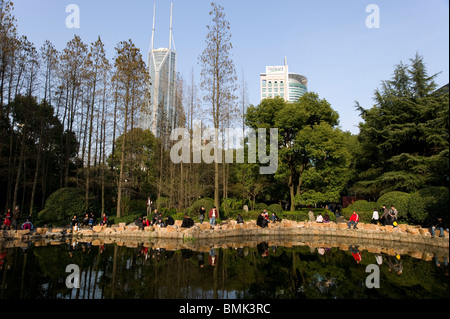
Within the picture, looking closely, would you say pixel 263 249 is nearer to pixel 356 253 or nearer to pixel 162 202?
pixel 356 253

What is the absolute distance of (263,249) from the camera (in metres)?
12.1

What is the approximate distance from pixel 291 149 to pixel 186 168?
8741mm

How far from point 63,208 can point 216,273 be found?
13.6m

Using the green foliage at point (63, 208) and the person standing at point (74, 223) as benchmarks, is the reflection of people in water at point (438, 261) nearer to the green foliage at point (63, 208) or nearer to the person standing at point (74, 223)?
the person standing at point (74, 223)

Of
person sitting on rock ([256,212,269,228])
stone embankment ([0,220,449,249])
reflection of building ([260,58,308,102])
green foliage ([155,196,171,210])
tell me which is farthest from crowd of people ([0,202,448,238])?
reflection of building ([260,58,308,102])

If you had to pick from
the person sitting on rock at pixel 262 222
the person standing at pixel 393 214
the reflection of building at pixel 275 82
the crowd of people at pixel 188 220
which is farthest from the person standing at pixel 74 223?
the reflection of building at pixel 275 82

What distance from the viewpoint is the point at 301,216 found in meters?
20.0

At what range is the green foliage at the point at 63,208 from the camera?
17.4 meters

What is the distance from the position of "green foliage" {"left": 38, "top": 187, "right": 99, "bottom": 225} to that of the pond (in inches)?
218

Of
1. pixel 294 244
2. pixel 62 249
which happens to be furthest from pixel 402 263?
pixel 62 249

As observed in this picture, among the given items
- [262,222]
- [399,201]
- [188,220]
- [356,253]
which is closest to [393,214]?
[399,201]

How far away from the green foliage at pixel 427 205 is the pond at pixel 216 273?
4.38 m

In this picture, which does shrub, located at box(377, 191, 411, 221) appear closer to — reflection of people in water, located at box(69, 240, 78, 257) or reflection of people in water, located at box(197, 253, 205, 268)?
reflection of people in water, located at box(197, 253, 205, 268)
